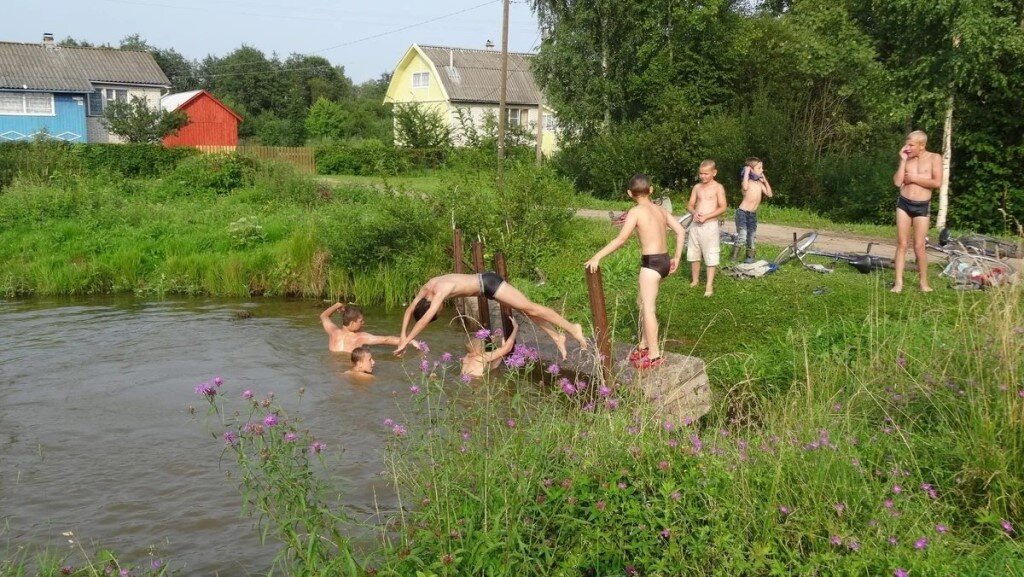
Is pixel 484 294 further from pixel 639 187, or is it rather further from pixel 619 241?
pixel 639 187

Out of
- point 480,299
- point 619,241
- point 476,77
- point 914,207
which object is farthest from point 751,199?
point 476,77

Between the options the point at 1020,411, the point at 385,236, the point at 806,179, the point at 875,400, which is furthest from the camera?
the point at 806,179

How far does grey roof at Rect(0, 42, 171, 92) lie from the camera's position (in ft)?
163

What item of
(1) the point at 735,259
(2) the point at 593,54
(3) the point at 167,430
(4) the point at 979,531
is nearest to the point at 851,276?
(1) the point at 735,259

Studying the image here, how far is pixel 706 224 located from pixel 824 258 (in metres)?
3.18

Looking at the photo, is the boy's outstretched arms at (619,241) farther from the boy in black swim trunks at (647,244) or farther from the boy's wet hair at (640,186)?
the boy's wet hair at (640,186)

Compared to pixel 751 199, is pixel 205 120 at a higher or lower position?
higher

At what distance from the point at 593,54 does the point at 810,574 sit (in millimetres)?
29682

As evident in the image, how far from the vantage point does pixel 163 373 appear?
11227mm

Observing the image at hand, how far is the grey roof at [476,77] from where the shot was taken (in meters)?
57.2

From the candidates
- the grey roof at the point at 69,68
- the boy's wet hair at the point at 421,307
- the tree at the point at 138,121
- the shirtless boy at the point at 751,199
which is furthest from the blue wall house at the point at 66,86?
the boy's wet hair at the point at 421,307

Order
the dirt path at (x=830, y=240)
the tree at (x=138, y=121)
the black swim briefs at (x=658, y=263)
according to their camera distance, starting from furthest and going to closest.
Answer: the tree at (x=138, y=121) < the dirt path at (x=830, y=240) < the black swim briefs at (x=658, y=263)

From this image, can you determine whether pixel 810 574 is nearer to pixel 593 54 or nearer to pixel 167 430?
pixel 167 430

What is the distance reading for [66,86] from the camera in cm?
5019
